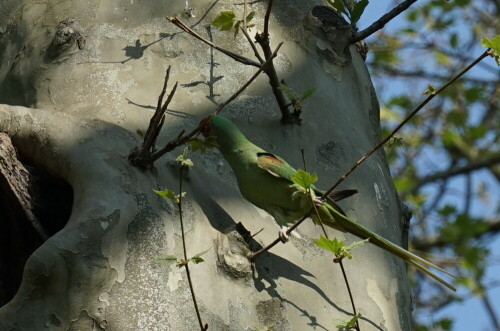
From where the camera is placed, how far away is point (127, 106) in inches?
113

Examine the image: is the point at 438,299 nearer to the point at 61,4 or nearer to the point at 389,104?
the point at 389,104

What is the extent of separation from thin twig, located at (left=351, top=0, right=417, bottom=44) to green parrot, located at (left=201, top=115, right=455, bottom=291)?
2.58 feet

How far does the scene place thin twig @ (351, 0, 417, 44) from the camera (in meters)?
3.09

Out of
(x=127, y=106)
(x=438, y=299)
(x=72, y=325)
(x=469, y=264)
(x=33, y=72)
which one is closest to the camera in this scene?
(x=72, y=325)

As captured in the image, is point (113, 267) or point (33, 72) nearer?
point (113, 267)

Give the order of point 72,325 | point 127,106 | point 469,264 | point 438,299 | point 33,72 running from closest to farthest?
point 72,325, point 127,106, point 33,72, point 469,264, point 438,299

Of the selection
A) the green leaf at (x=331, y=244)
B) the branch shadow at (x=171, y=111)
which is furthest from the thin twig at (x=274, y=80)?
the green leaf at (x=331, y=244)

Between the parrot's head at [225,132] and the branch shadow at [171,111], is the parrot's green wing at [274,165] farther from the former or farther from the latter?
the branch shadow at [171,111]

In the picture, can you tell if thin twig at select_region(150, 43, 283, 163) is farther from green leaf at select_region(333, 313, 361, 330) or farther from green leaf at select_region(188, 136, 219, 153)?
green leaf at select_region(333, 313, 361, 330)

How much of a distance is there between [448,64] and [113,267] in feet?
20.4

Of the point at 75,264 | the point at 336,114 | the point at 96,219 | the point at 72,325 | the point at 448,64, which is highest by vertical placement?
the point at 448,64

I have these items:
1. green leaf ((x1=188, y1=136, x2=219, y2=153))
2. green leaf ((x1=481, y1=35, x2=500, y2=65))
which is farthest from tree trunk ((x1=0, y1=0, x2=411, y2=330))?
green leaf ((x1=481, y1=35, x2=500, y2=65))

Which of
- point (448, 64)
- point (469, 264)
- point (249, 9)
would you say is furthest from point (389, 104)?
point (249, 9)

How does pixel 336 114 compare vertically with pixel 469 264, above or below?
below
